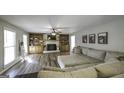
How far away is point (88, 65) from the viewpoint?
1.78m

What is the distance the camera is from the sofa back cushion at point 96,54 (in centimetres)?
197

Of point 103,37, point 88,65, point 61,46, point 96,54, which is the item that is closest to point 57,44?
point 61,46

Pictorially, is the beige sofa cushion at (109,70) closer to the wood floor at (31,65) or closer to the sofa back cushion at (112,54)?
the sofa back cushion at (112,54)

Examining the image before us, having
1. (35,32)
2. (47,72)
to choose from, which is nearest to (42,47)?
(35,32)

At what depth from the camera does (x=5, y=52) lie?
5.72ft

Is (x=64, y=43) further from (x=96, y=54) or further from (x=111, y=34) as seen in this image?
(x=111, y=34)

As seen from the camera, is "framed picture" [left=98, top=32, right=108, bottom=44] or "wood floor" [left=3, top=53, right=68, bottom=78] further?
"framed picture" [left=98, top=32, right=108, bottom=44]

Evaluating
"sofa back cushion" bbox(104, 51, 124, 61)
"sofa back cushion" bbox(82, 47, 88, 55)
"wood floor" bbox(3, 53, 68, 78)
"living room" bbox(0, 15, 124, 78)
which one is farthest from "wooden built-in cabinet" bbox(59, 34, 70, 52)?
"sofa back cushion" bbox(104, 51, 124, 61)

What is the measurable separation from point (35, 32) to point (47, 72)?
918mm

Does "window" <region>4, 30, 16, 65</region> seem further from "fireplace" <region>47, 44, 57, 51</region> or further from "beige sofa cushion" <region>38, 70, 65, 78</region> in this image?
"beige sofa cushion" <region>38, 70, 65, 78</region>

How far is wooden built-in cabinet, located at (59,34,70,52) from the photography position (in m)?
1.99

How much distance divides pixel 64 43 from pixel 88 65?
0.63 meters
